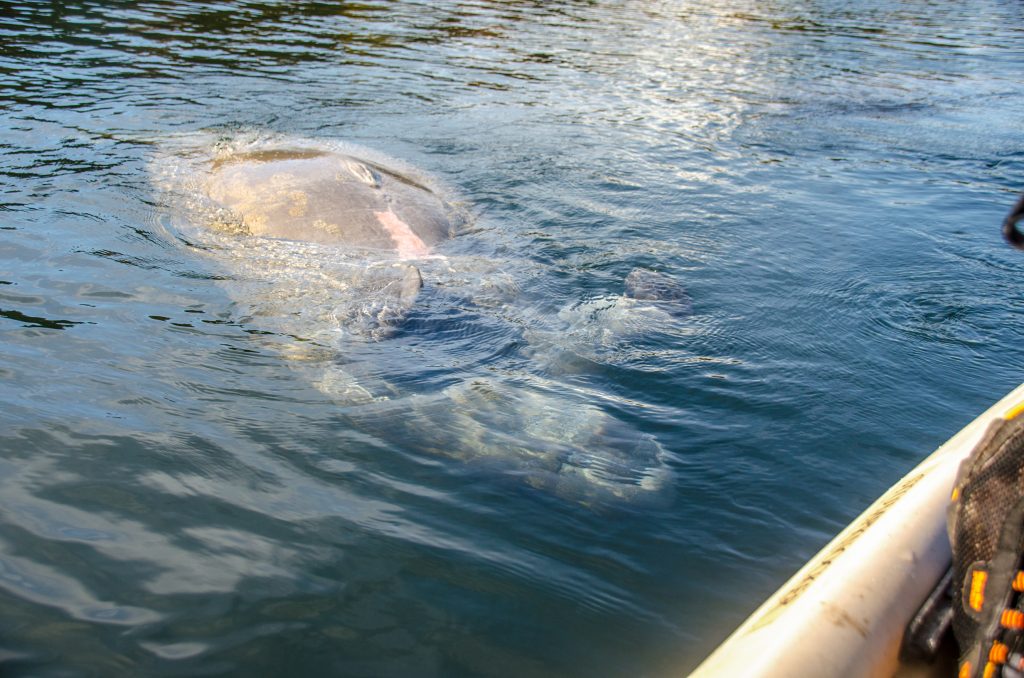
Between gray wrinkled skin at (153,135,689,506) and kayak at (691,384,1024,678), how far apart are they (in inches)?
42.3

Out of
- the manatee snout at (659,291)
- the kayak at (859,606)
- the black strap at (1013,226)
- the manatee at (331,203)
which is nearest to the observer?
the black strap at (1013,226)

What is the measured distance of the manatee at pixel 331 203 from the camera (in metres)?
6.34

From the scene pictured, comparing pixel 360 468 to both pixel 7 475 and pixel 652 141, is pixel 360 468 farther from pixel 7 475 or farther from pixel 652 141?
pixel 652 141

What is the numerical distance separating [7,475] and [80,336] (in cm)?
143

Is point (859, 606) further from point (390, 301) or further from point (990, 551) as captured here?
point (390, 301)

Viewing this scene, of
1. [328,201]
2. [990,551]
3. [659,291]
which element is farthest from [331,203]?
[990,551]

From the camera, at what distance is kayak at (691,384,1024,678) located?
2.38m

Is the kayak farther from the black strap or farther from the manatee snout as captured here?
the manatee snout

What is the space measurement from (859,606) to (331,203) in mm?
5071

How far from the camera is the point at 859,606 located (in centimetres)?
254

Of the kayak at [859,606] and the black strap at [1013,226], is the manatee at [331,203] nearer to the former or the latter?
the kayak at [859,606]

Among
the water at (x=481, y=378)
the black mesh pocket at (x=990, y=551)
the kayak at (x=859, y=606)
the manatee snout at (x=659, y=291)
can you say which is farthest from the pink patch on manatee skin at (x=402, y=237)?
the black mesh pocket at (x=990, y=551)

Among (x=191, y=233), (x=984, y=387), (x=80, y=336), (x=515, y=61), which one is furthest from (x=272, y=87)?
(x=984, y=387)

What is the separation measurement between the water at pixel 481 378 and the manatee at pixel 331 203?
407 millimetres
